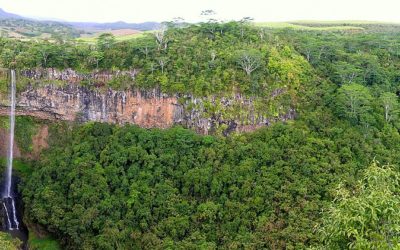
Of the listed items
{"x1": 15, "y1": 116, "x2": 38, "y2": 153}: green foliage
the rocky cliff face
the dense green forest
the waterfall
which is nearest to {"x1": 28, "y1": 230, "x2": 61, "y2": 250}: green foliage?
the dense green forest

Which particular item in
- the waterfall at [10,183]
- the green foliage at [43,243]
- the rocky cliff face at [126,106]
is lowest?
the green foliage at [43,243]

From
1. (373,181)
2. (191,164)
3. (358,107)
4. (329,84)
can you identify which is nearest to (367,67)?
(329,84)

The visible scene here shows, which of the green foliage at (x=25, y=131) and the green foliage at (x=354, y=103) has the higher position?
the green foliage at (x=354, y=103)

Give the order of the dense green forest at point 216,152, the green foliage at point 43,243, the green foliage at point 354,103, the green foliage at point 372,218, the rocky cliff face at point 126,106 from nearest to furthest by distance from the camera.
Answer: the green foliage at point 372,218 → the dense green forest at point 216,152 → the green foliage at point 43,243 → the green foliage at point 354,103 → the rocky cliff face at point 126,106

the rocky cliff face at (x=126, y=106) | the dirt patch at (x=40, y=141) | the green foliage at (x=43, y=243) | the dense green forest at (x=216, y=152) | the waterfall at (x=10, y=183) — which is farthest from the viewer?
the dirt patch at (x=40, y=141)

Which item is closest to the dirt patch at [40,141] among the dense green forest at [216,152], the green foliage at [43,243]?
the dense green forest at [216,152]

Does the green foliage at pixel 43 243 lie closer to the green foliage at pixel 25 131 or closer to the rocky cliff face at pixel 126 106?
the green foliage at pixel 25 131
